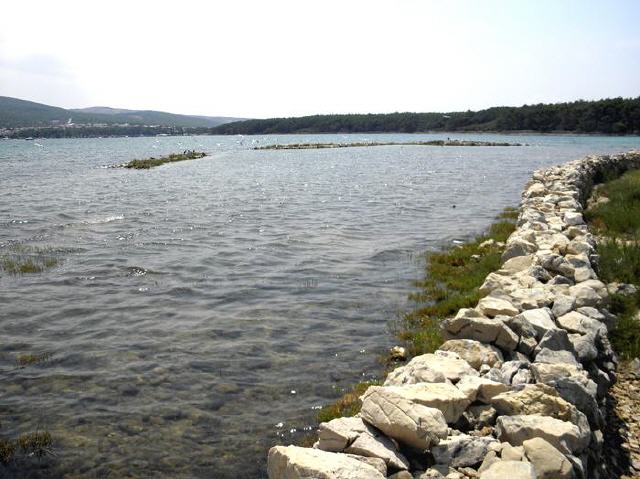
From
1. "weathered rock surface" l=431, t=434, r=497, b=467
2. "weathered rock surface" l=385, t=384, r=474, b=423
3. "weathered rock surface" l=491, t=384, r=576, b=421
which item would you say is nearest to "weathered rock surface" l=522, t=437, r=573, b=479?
"weathered rock surface" l=431, t=434, r=497, b=467

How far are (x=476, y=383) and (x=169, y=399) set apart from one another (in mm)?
4543

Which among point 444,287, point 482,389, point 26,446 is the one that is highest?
point 482,389

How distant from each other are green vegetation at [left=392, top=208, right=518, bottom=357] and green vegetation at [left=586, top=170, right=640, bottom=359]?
8.50 feet

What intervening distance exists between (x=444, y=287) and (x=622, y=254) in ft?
13.0

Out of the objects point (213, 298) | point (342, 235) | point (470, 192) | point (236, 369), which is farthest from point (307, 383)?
point (470, 192)

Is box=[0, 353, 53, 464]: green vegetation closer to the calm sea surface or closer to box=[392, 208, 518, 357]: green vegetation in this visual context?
the calm sea surface

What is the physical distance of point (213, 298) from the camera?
13.0m

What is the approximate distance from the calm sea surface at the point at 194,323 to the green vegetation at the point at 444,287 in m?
0.44

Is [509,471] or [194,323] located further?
[194,323]

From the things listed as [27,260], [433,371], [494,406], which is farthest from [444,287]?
[27,260]

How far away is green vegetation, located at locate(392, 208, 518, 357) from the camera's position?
33.8ft

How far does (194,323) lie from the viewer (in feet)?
36.9

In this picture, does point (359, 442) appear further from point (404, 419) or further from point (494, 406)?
point (494, 406)

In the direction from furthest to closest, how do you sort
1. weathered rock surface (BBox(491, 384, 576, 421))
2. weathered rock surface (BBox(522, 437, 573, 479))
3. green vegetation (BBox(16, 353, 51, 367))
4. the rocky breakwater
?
1. green vegetation (BBox(16, 353, 51, 367))
2. weathered rock surface (BBox(491, 384, 576, 421))
3. the rocky breakwater
4. weathered rock surface (BBox(522, 437, 573, 479))
